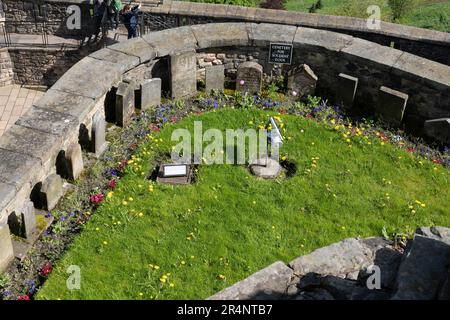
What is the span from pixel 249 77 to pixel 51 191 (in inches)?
171

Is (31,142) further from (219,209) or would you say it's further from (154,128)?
(219,209)

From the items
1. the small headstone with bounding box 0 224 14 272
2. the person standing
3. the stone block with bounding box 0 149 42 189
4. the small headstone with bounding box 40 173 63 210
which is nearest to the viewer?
the small headstone with bounding box 0 224 14 272

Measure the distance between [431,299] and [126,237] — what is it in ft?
12.8

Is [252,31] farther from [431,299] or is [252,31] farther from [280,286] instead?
[431,299]

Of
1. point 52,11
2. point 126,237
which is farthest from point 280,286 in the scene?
point 52,11

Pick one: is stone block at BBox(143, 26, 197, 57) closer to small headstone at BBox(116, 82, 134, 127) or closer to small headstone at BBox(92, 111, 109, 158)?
small headstone at BBox(116, 82, 134, 127)

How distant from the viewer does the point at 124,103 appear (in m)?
8.94

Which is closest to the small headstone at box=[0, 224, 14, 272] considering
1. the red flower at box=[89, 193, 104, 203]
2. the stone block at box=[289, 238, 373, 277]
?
the red flower at box=[89, 193, 104, 203]

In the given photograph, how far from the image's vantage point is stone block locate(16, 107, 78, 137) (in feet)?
25.1

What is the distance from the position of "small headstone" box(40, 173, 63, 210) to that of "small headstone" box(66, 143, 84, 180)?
1.09 feet

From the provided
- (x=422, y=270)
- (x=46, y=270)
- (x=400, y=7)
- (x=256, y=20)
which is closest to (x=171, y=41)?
(x=256, y=20)

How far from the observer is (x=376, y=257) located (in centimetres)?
617

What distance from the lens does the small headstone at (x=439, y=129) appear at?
29.6 ft

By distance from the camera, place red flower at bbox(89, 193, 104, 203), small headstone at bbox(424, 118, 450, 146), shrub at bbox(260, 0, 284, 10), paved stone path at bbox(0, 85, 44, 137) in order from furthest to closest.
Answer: shrub at bbox(260, 0, 284, 10) < paved stone path at bbox(0, 85, 44, 137) < small headstone at bbox(424, 118, 450, 146) < red flower at bbox(89, 193, 104, 203)
